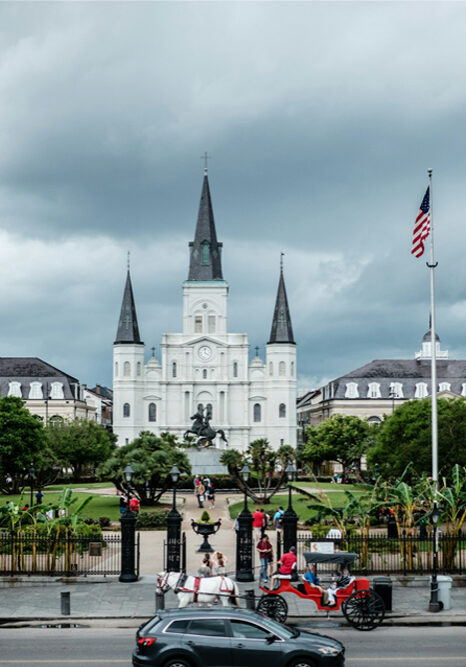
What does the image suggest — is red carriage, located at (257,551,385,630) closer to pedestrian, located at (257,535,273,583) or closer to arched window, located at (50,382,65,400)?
pedestrian, located at (257,535,273,583)

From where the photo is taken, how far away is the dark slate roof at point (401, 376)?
4173 inches

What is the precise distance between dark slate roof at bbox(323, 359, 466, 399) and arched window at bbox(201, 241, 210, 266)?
2473cm

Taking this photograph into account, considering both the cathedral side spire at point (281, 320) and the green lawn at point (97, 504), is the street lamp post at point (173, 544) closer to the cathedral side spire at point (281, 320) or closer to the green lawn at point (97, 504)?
the green lawn at point (97, 504)

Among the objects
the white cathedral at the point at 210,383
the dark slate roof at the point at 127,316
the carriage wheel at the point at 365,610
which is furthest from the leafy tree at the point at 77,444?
the carriage wheel at the point at 365,610

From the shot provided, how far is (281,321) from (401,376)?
735 inches

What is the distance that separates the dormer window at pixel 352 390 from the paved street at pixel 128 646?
88928 mm

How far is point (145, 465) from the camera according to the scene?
1730 inches

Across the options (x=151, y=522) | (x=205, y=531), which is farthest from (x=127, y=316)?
(x=205, y=531)

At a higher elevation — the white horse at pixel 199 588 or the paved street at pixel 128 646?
the white horse at pixel 199 588

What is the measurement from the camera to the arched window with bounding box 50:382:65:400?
105625 millimetres

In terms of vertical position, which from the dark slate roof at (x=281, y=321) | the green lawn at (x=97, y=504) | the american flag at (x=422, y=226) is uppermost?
the dark slate roof at (x=281, y=321)

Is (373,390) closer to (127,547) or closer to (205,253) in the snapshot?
(205,253)

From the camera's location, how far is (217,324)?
351ft

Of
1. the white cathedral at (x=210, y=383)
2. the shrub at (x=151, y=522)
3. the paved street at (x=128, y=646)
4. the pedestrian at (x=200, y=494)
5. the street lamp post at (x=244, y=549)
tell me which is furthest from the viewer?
the white cathedral at (x=210, y=383)
